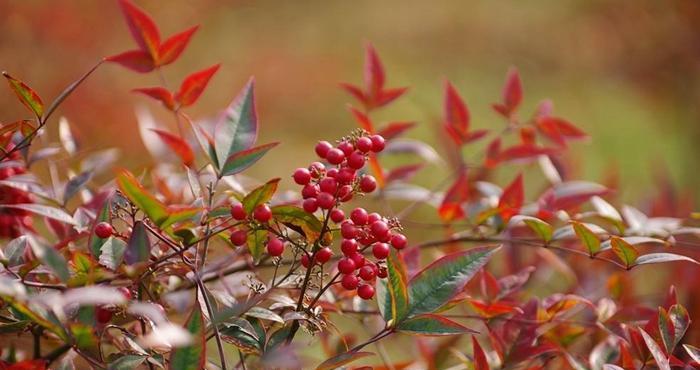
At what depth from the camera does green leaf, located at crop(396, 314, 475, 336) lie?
520mm

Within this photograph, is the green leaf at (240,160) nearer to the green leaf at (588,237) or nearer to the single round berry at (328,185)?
the single round berry at (328,185)

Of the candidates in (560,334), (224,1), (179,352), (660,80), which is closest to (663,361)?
(560,334)

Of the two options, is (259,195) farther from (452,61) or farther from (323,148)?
(452,61)

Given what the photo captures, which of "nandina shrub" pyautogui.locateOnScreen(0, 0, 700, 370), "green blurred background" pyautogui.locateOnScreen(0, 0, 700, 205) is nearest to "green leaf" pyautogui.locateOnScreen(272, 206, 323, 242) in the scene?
"nandina shrub" pyautogui.locateOnScreen(0, 0, 700, 370)

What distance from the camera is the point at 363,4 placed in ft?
10.7

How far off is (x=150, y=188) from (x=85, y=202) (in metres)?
0.14

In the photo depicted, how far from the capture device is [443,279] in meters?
0.54

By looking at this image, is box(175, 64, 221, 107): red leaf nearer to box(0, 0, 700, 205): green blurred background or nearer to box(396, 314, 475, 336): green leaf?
box(396, 314, 475, 336): green leaf

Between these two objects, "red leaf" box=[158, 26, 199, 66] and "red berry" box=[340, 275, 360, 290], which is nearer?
"red berry" box=[340, 275, 360, 290]

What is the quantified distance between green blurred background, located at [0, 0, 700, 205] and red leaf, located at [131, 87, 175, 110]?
161 cm

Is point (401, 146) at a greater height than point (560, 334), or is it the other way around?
point (401, 146)

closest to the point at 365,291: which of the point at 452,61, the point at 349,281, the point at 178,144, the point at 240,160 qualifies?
the point at 349,281

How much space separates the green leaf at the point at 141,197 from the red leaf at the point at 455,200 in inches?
15.9

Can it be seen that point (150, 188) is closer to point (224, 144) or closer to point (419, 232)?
point (224, 144)
